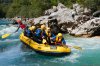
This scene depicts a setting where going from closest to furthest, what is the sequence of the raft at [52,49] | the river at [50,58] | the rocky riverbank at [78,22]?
the river at [50,58] → the raft at [52,49] → the rocky riverbank at [78,22]

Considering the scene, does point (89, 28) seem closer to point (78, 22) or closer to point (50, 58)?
point (78, 22)

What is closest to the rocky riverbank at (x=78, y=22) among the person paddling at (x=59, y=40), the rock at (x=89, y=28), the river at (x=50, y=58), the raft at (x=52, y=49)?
the rock at (x=89, y=28)

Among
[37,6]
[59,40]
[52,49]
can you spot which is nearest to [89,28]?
[59,40]

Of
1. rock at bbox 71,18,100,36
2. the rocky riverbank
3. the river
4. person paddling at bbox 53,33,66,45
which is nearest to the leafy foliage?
the rocky riverbank

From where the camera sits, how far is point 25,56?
49.7 ft

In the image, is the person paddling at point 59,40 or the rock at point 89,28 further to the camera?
the rock at point 89,28

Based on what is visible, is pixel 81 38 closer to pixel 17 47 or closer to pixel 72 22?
pixel 72 22

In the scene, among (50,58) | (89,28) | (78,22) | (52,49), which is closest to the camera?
(50,58)

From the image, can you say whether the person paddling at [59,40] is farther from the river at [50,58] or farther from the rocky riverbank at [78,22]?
A: the rocky riverbank at [78,22]

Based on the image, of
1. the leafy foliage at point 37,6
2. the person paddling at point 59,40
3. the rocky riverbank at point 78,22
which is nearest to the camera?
the person paddling at point 59,40

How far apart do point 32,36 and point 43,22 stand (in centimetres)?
753

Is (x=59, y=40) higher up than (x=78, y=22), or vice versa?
(x=59, y=40)

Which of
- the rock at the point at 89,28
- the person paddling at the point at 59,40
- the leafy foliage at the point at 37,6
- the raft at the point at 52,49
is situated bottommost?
the leafy foliage at the point at 37,6

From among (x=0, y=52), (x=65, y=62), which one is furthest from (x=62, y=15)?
(x=65, y=62)
